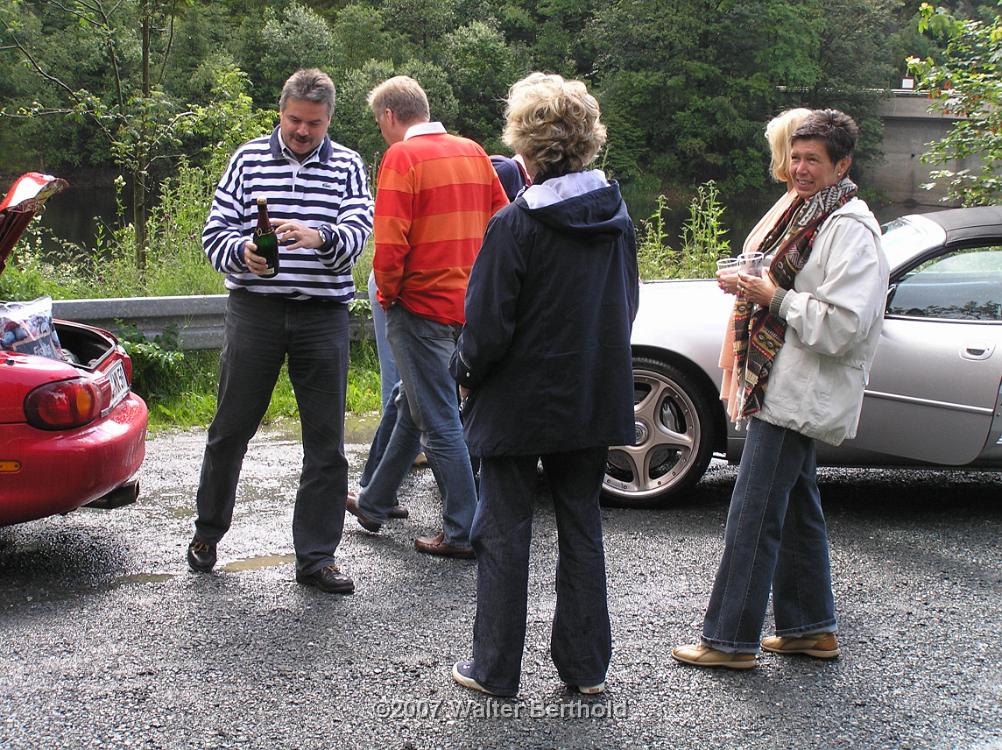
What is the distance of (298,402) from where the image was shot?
4504mm

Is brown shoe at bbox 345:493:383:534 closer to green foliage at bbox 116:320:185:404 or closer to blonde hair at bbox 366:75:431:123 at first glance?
blonde hair at bbox 366:75:431:123

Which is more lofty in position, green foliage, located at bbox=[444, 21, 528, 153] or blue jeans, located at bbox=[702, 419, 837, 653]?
green foliage, located at bbox=[444, 21, 528, 153]

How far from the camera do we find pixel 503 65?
194ft

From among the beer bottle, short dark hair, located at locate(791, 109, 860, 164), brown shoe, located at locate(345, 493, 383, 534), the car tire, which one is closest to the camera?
short dark hair, located at locate(791, 109, 860, 164)

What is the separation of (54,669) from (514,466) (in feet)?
5.40

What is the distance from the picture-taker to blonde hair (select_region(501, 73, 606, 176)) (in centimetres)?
333

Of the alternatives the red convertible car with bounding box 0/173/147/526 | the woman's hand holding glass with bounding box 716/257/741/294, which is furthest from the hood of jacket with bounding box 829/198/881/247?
the red convertible car with bounding box 0/173/147/526

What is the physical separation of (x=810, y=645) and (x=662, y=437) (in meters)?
1.85

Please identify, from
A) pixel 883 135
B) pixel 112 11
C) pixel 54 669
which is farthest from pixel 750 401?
pixel 883 135

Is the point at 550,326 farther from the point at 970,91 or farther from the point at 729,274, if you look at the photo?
the point at 970,91

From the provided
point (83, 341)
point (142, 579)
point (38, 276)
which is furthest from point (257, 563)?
point (38, 276)

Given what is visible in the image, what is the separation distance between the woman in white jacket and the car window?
1.90 meters

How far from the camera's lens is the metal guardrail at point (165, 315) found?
7656mm

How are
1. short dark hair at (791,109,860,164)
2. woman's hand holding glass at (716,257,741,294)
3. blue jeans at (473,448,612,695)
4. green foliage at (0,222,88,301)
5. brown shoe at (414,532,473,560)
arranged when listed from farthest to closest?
green foliage at (0,222,88,301)
brown shoe at (414,532,473,560)
woman's hand holding glass at (716,257,741,294)
short dark hair at (791,109,860,164)
blue jeans at (473,448,612,695)
